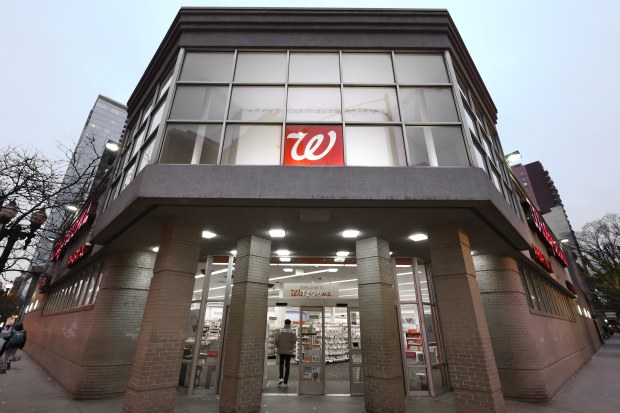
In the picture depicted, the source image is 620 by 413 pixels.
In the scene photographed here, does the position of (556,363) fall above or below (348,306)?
below

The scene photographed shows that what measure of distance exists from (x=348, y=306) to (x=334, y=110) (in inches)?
275

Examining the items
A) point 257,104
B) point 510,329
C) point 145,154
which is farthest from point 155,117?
point 510,329

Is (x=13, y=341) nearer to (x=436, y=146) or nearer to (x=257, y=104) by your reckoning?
(x=257, y=104)

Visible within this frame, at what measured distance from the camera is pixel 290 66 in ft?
27.8

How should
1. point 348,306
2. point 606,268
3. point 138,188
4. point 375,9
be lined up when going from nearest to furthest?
point 138,188 < point 375,9 < point 348,306 < point 606,268

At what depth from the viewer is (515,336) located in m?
9.49

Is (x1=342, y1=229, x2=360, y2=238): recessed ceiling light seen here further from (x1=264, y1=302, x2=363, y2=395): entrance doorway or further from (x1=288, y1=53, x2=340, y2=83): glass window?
(x1=288, y1=53, x2=340, y2=83): glass window

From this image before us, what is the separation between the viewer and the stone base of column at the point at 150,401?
239 inches

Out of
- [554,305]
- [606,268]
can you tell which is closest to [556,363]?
[554,305]

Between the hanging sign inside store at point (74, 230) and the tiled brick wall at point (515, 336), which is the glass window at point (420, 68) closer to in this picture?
the tiled brick wall at point (515, 336)

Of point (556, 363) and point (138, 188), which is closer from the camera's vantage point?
point (138, 188)

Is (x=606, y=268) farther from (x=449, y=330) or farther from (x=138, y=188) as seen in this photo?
(x=138, y=188)

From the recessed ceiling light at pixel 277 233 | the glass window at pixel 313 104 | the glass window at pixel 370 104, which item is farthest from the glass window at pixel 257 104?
the recessed ceiling light at pixel 277 233

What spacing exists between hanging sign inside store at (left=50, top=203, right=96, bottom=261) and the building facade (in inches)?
19.2
